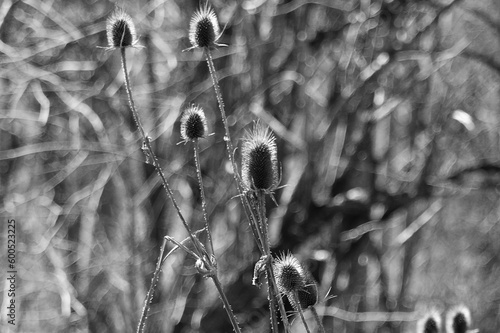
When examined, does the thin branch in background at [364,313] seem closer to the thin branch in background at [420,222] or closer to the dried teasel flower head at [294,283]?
the thin branch in background at [420,222]

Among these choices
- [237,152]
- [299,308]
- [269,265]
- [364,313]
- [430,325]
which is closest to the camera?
[299,308]

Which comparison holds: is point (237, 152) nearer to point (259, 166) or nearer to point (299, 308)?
point (259, 166)

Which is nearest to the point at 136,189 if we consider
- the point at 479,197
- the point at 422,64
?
the point at 422,64

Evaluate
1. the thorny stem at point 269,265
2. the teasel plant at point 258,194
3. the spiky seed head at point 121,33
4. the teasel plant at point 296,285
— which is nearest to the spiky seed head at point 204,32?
the teasel plant at point 258,194

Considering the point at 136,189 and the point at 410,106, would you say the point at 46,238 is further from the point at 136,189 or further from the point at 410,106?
the point at 410,106

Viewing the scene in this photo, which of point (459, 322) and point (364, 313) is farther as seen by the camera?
point (364, 313)

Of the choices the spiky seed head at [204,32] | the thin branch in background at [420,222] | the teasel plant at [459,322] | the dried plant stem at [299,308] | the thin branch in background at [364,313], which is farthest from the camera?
the thin branch in background at [420,222]

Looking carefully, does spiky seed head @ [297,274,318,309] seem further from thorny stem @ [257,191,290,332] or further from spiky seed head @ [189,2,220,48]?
spiky seed head @ [189,2,220,48]

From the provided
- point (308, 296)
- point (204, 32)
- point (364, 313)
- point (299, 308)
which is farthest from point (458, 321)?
point (364, 313)
